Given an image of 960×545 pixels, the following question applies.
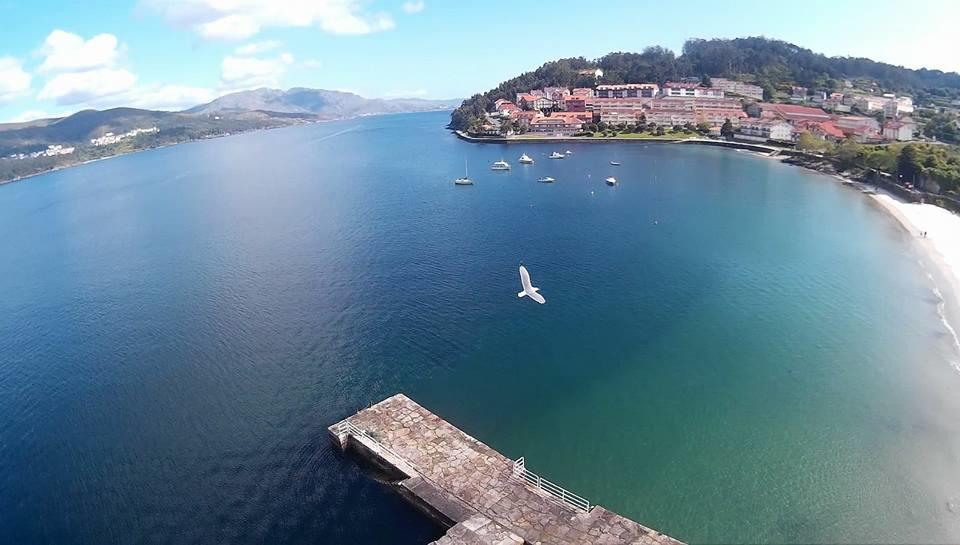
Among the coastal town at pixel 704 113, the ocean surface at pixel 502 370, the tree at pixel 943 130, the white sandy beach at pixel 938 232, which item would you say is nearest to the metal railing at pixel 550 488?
the ocean surface at pixel 502 370

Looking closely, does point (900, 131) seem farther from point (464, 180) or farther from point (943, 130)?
point (464, 180)

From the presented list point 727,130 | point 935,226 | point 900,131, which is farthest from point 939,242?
point 727,130

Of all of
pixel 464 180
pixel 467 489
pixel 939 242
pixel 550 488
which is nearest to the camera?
pixel 467 489

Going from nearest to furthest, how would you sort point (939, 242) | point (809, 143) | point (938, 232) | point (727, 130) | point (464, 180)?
1. point (939, 242)
2. point (938, 232)
3. point (464, 180)
4. point (809, 143)
5. point (727, 130)

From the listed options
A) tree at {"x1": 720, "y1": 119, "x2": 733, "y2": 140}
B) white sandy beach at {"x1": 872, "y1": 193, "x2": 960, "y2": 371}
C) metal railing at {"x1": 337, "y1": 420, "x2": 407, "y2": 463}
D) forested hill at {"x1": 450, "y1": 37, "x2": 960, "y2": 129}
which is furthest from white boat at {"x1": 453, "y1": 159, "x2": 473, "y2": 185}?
forested hill at {"x1": 450, "y1": 37, "x2": 960, "y2": 129}

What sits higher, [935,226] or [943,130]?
[943,130]

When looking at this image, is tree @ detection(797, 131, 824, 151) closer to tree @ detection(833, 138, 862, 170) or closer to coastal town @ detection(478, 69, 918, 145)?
coastal town @ detection(478, 69, 918, 145)

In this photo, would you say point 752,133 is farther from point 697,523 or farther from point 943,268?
point 697,523
